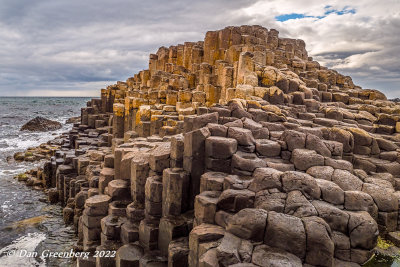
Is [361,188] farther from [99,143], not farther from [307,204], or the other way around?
[99,143]

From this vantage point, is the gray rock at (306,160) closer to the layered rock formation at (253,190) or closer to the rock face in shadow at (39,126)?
the layered rock formation at (253,190)

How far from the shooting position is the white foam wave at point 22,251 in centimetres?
952

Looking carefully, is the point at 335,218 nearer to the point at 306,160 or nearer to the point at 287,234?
the point at 287,234

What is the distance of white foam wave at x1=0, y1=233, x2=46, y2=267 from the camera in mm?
9516

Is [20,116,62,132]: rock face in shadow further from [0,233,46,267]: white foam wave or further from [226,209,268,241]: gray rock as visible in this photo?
[226,209,268,241]: gray rock

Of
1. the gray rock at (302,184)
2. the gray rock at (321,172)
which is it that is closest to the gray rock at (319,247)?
the gray rock at (302,184)

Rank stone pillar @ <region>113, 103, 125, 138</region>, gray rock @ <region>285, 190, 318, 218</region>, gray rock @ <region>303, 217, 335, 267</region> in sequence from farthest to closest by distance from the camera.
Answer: stone pillar @ <region>113, 103, 125, 138</region>
gray rock @ <region>285, 190, 318, 218</region>
gray rock @ <region>303, 217, 335, 267</region>

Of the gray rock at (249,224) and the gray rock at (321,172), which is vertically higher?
the gray rock at (321,172)

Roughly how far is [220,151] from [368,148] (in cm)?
555

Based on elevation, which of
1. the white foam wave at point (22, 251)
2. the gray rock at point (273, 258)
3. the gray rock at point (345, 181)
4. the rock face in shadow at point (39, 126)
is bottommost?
the white foam wave at point (22, 251)

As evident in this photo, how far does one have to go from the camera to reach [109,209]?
8.88 metres

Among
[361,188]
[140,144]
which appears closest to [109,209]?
[140,144]

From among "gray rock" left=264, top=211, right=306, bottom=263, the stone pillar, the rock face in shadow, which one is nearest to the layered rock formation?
"gray rock" left=264, top=211, right=306, bottom=263

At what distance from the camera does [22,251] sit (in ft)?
33.7
